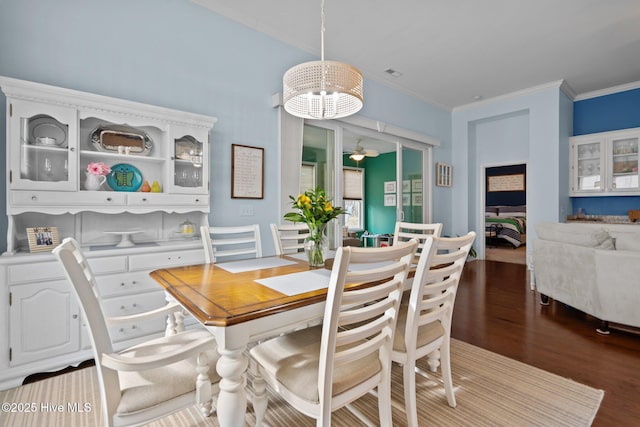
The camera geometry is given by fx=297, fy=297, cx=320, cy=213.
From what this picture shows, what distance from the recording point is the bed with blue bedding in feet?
25.6

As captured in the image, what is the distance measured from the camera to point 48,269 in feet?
6.36

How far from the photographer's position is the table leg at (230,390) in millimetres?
1076

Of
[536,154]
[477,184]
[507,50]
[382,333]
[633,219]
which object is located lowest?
[382,333]

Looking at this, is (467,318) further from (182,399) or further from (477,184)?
(477,184)

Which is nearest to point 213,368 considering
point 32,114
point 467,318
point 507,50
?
point 32,114

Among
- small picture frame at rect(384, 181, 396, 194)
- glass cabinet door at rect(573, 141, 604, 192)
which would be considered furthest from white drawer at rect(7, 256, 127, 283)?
glass cabinet door at rect(573, 141, 604, 192)

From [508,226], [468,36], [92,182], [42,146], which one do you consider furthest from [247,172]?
[508,226]

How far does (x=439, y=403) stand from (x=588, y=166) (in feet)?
18.1

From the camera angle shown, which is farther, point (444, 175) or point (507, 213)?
point (507, 213)

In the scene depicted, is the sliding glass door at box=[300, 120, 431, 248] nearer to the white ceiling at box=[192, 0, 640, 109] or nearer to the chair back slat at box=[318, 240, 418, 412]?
the white ceiling at box=[192, 0, 640, 109]

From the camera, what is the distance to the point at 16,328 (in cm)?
184

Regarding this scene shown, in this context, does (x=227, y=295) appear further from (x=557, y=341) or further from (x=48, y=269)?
(x=557, y=341)

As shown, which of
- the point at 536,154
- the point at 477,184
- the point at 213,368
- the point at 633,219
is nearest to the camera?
the point at 213,368

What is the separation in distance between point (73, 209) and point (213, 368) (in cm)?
169
